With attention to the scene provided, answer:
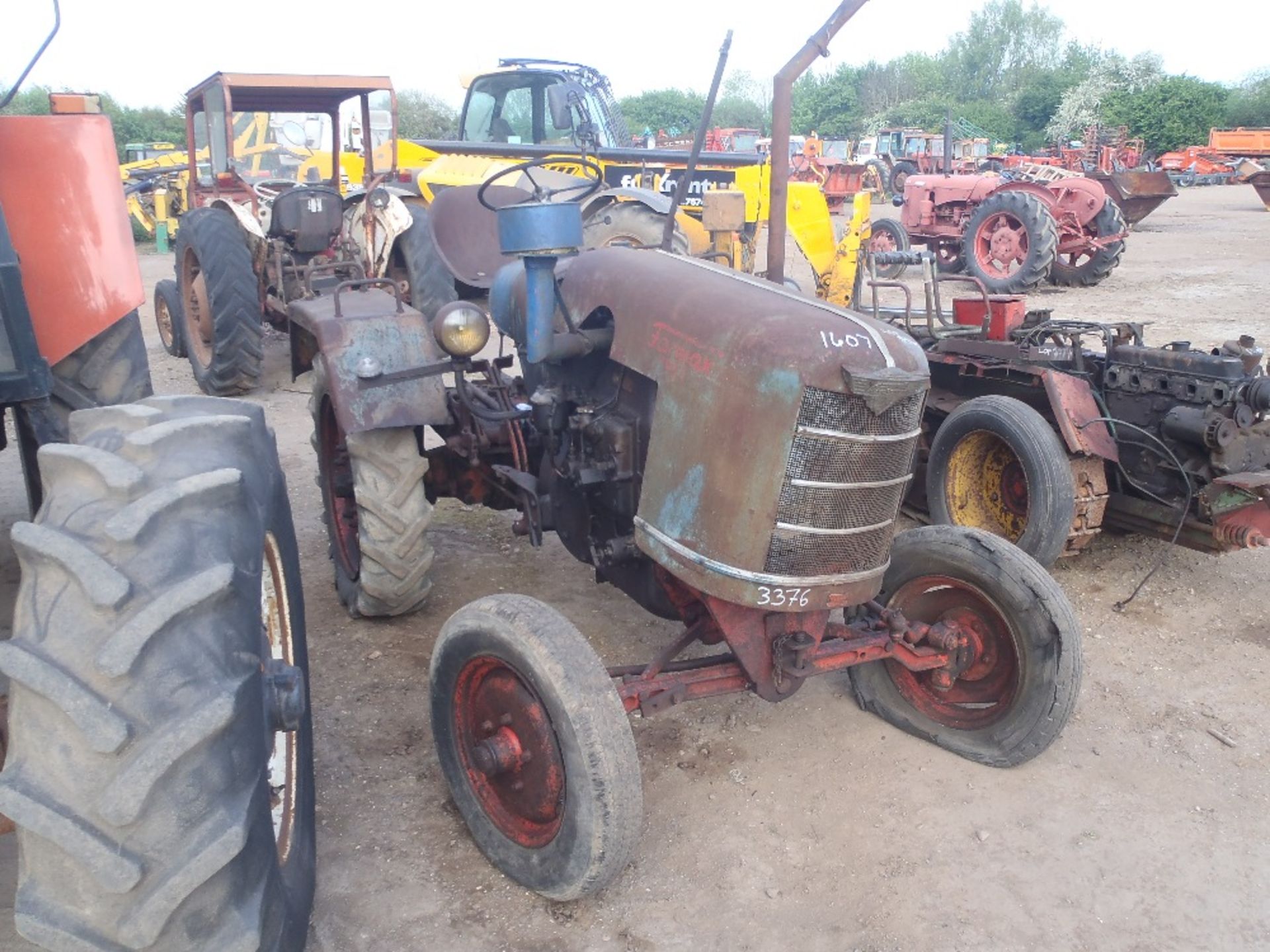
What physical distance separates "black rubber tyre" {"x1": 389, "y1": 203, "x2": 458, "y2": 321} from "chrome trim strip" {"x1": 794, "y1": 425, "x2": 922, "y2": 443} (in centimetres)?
586

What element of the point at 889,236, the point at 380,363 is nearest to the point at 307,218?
the point at 380,363

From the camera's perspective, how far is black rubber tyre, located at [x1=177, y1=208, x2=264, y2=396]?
724 centimetres

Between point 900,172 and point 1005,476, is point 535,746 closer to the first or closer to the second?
point 1005,476

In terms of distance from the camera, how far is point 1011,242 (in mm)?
12344

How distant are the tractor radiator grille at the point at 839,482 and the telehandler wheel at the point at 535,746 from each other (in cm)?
54

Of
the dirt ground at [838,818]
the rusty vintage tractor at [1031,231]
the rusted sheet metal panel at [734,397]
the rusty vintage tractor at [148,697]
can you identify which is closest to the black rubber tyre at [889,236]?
the rusty vintage tractor at [1031,231]

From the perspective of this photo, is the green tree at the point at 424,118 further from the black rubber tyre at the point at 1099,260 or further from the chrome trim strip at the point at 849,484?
the chrome trim strip at the point at 849,484

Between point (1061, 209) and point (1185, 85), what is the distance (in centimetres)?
3442

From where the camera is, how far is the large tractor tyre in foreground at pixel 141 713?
5.14 ft

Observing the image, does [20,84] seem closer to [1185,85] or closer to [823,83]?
[1185,85]

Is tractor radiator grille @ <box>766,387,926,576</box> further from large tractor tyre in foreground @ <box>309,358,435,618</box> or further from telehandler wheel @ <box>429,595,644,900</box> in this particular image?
large tractor tyre in foreground @ <box>309,358,435,618</box>

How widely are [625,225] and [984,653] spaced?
6119 millimetres

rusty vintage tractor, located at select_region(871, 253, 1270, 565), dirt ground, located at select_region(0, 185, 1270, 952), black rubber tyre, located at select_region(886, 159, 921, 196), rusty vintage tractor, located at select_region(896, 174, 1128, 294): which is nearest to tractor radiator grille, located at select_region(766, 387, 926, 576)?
dirt ground, located at select_region(0, 185, 1270, 952)

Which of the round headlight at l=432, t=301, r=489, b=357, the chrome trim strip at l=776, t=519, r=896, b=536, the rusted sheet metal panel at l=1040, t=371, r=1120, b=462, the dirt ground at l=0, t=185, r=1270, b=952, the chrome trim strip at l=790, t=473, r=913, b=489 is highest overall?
the round headlight at l=432, t=301, r=489, b=357
